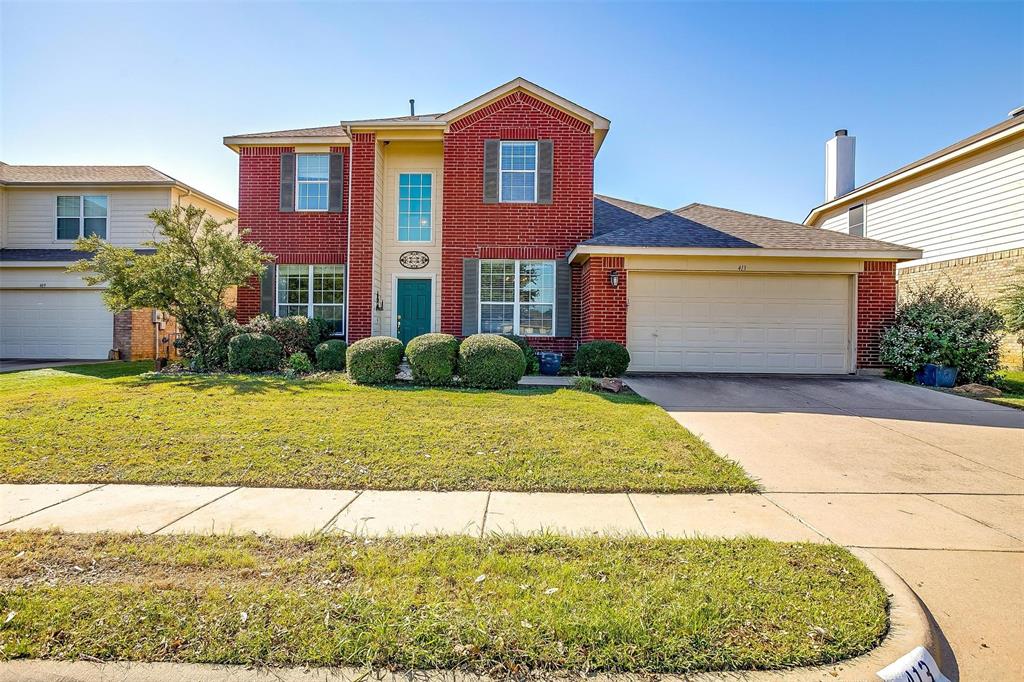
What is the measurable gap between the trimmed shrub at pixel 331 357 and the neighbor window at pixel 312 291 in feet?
8.05

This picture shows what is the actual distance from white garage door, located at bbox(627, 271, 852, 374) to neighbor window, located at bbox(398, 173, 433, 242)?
597cm

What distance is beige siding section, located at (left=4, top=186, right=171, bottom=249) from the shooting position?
53.7ft

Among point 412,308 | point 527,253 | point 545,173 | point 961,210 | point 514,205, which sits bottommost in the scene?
point 412,308

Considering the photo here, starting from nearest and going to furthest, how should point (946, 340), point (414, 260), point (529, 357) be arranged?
point (946, 340) < point (529, 357) < point (414, 260)

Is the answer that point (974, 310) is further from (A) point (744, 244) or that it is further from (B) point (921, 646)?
(B) point (921, 646)

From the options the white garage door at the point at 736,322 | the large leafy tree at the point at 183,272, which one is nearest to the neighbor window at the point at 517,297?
the white garage door at the point at 736,322

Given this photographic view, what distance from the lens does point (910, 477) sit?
522cm

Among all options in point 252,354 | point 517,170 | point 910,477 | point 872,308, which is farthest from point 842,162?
point 252,354

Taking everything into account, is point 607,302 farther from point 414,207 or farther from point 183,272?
point 183,272

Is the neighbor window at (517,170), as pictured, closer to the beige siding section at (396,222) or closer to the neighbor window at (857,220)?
the beige siding section at (396,222)

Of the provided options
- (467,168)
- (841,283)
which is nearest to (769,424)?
(841,283)

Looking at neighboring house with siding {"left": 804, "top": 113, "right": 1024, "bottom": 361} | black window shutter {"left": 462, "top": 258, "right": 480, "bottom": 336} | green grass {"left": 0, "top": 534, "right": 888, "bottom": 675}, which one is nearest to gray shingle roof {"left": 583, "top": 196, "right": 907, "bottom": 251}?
black window shutter {"left": 462, "top": 258, "right": 480, "bottom": 336}

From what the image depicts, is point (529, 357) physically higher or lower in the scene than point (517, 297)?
lower

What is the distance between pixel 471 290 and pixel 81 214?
13754mm
